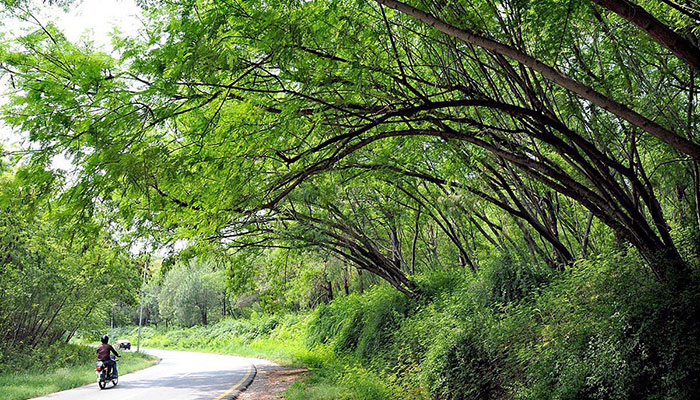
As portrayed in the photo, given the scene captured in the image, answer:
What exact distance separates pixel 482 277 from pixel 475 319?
2016 millimetres

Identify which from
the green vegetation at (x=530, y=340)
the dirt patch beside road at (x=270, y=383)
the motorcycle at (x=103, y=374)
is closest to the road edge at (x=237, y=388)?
the dirt patch beside road at (x=270, y=383)

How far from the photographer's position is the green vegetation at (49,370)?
12898mm

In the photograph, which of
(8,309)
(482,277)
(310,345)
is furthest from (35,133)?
(310,345)

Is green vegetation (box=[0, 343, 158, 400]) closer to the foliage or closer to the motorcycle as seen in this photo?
the foliage

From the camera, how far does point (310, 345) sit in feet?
75.9

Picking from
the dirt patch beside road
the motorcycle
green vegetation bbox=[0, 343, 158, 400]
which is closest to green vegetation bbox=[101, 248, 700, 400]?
the dirt patch beside road

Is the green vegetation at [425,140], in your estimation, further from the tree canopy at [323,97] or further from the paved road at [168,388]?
the paved road at [168,388]

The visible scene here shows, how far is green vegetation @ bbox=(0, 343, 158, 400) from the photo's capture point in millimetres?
12898

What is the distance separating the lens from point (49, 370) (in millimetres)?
18062

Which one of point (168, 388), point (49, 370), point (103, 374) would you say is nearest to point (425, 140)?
point (168, 388)

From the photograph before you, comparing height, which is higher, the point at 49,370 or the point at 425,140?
the point at 425,140

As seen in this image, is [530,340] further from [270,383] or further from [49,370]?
[49,370]

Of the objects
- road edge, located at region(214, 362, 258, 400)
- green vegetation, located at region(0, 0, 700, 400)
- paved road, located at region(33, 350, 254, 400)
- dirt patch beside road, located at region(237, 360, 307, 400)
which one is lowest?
dirt patch beside road, located at region(237, 360, 307, 400)

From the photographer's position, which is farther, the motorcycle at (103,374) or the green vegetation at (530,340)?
the motorcycle at (103,374)
